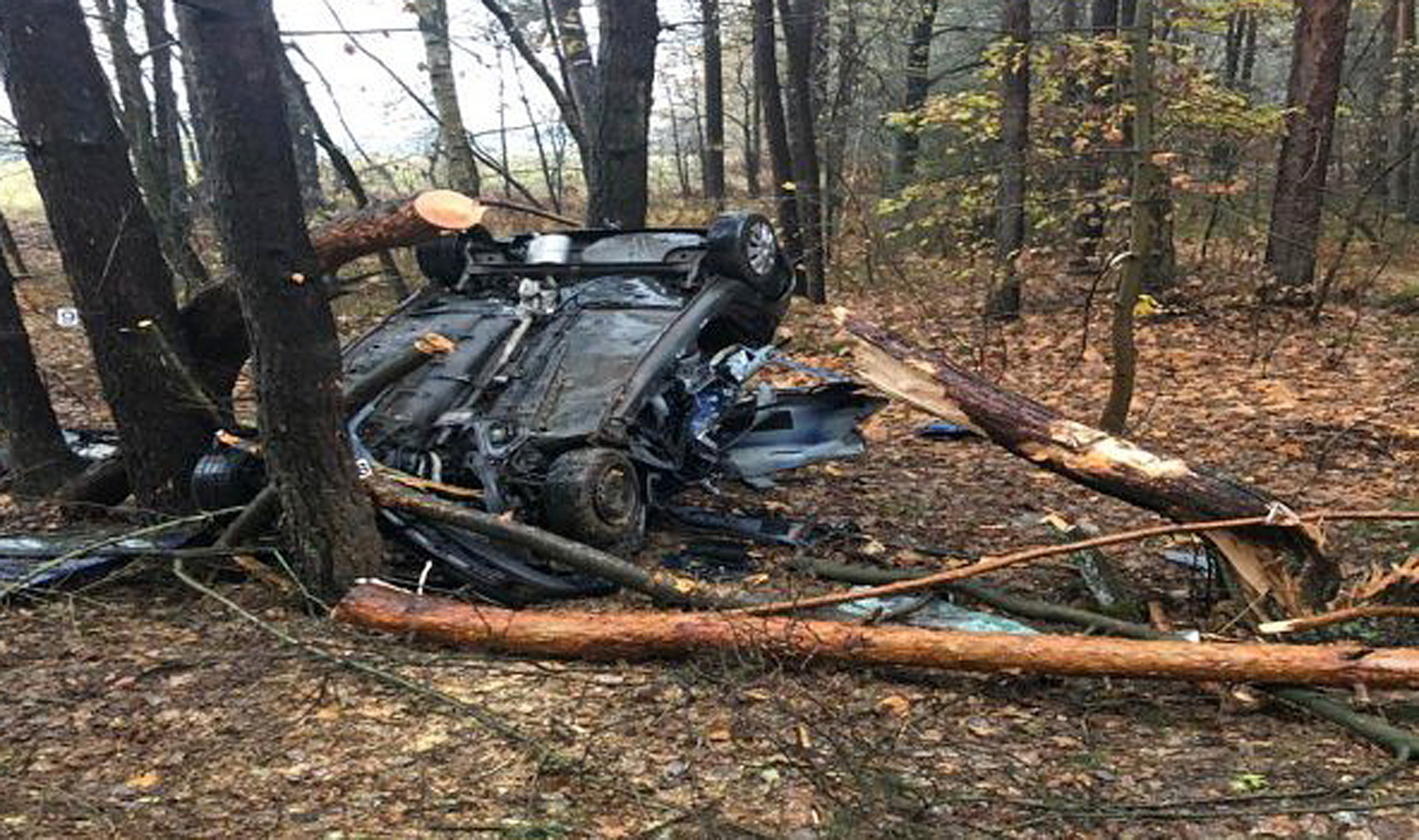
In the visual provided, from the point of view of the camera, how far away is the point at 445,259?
6676 millimetres

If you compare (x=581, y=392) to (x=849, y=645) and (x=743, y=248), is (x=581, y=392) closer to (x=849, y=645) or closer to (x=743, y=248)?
(x=743, y=248)

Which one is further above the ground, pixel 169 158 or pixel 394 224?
pixel 169 158

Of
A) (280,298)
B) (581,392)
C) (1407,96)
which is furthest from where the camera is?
(1407,96)

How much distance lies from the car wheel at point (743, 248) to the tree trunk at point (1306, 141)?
6.61m

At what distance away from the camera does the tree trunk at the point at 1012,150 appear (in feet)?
35.4

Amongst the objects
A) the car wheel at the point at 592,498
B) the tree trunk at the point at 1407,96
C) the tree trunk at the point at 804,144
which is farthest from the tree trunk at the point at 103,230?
the tree trunk at the point at 1407,96

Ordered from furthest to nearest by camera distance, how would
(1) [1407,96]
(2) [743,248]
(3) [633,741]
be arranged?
1. (1) [1407,96]
2. (2) [743,248]
3. (3) [633,741]

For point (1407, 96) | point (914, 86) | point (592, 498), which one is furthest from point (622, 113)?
point (1407, 96)

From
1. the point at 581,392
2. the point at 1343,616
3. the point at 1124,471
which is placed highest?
the point at 581,392

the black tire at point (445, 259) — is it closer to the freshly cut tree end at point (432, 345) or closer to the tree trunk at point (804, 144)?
the freshly cut tree end at point (432, 345)

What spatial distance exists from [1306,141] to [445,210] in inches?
364

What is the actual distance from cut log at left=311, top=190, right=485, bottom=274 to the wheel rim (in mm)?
1622

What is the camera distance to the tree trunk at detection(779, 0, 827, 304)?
40.3 feet

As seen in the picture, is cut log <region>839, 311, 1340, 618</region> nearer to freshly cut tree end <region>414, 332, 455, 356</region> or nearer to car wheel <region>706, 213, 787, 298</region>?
car wheel <region>706, 213, 787, 298</region>
